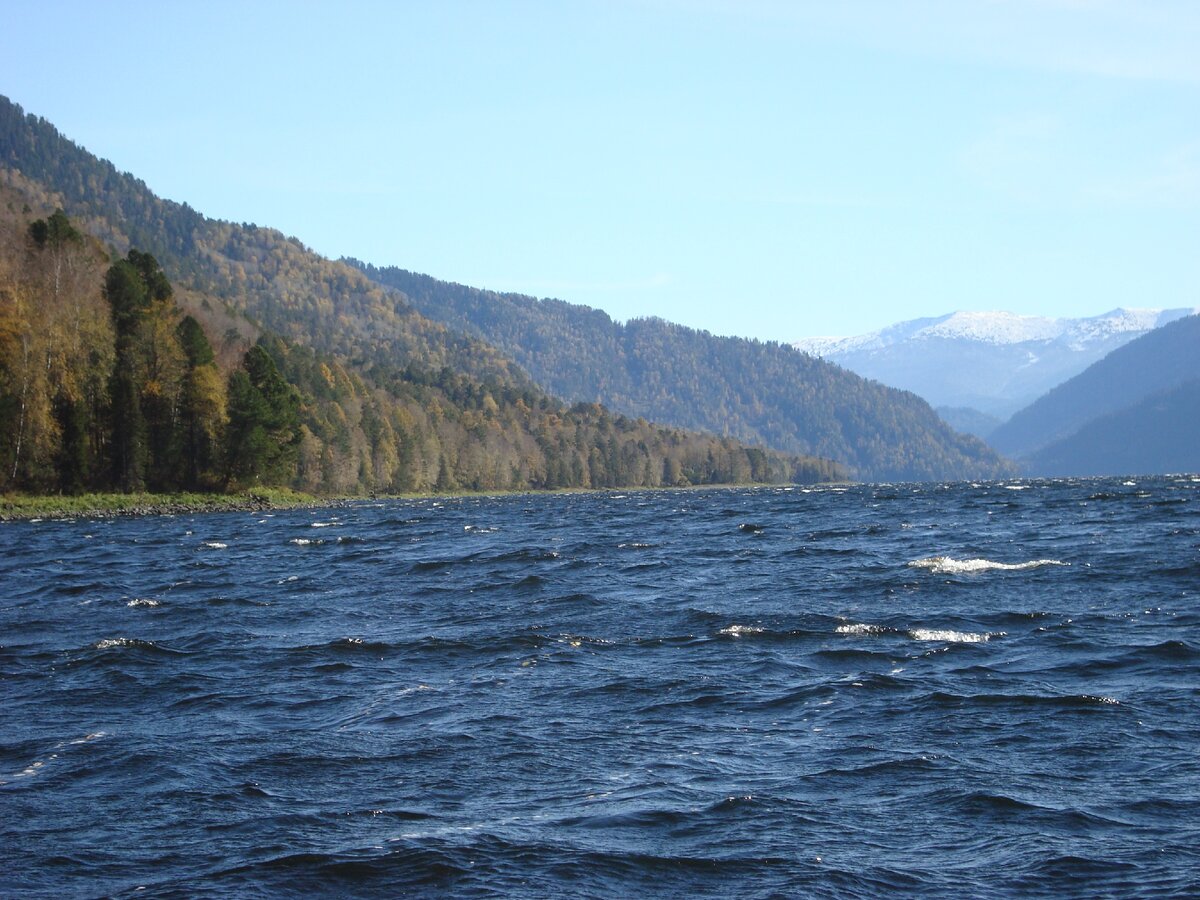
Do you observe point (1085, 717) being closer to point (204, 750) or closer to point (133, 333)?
point (204, 750)

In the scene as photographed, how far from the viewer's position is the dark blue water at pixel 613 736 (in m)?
12.3

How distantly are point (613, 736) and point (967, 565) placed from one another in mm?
24424

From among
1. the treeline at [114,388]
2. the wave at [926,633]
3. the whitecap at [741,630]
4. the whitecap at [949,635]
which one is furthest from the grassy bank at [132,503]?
the whitecap at [949,635]

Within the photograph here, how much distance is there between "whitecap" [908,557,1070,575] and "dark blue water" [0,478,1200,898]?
0.95 ft

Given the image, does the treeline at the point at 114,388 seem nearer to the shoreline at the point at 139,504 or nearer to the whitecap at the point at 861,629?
the shoreline at the point at 139,504

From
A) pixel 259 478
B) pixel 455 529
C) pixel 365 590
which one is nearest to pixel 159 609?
pixel 365 590

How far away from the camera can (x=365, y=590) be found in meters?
37.4

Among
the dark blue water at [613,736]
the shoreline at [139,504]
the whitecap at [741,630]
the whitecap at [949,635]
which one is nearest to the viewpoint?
the dark blue water at [613,736]

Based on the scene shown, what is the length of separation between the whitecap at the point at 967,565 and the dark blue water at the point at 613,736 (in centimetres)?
29

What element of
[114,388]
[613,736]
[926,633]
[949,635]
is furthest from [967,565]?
[114,388]

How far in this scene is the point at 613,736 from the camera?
17.6 meters

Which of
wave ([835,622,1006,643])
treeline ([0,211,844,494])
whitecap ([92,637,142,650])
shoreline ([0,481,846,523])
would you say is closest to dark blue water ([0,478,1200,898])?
whitecap ([92,637,142,650])

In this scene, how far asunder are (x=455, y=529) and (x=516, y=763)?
5732 cm

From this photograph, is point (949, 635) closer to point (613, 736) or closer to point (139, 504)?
point (613, 736)
